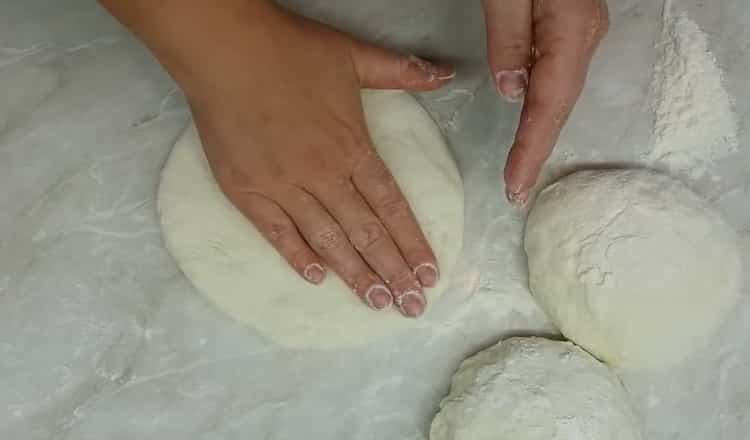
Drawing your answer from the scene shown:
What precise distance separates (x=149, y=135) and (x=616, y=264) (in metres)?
0.65

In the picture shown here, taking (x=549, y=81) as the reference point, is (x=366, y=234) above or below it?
below

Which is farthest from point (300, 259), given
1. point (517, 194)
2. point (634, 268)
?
point (634, 268)

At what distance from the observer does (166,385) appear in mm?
1121

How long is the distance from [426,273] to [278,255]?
0.61 ft

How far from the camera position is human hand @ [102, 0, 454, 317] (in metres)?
1.10

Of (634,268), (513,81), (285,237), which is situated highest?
(513,81)

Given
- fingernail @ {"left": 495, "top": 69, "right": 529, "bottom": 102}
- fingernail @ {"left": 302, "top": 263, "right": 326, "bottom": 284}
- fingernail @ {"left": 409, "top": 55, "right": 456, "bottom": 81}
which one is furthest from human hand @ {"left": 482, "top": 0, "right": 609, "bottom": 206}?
fingernail @ {"left": 302, "top": 263, "right": 326, "bottom": 284}

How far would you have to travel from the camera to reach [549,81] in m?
1.04

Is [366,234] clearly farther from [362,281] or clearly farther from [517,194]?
[517,194]

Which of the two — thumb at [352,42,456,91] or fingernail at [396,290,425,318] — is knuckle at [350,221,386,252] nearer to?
fingernail at [396,290,425,318]

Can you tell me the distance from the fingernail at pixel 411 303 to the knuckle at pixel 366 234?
73 mm

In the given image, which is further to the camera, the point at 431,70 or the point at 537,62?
the point at 431,70

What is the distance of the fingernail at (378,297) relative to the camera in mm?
1100

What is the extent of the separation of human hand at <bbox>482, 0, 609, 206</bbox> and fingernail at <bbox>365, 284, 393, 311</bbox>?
186 mm
